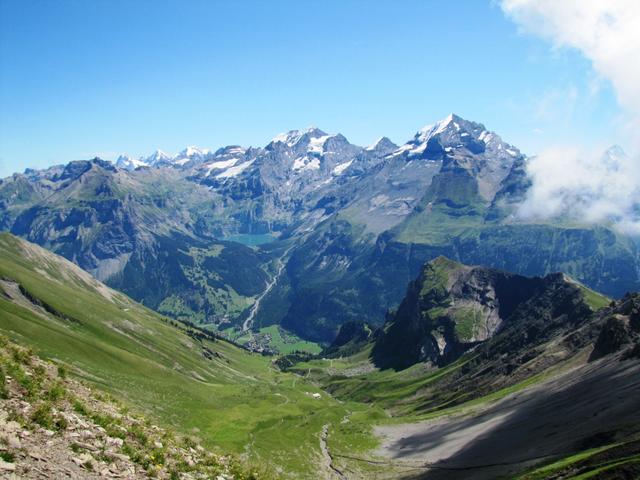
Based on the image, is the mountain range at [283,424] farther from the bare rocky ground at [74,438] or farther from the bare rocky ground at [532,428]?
the bare rocky ground at [532,428]

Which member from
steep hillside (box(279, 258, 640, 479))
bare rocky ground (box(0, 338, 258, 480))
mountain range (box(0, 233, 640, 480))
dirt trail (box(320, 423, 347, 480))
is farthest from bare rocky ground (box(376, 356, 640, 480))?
bare rocky ground (box(0, 338, 258, 480))

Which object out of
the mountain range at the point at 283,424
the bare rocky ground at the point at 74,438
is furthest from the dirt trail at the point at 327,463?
the bare rocky ground at the point at 74,438

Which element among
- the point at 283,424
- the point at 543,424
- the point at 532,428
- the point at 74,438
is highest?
the point at 74,438

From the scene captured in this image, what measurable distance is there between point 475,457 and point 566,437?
19.6 meters

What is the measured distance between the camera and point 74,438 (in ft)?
82.5

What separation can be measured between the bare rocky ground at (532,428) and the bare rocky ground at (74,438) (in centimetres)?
5919

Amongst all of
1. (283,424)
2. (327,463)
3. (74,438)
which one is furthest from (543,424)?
(74,438)

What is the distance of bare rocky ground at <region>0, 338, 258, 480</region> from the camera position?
2225cm

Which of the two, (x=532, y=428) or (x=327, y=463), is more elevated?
(x=532, y=428)

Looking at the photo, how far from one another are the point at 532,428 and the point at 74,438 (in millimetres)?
95678

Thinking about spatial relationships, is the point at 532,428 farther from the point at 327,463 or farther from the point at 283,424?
the point at 283,424

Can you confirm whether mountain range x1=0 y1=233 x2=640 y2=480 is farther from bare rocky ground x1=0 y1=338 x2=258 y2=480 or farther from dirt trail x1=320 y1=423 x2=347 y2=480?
dirt trail x1=320 y1=423 x2=347 y2=480

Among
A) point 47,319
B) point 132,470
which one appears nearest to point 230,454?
point 132,470

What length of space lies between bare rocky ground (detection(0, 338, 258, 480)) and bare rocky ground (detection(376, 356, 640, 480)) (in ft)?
194
